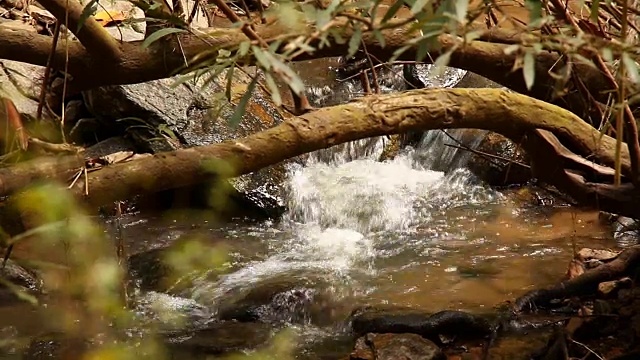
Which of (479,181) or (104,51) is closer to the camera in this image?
(104,51)

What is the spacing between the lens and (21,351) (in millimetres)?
3842

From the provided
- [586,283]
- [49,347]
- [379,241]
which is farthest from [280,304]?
[586,283]

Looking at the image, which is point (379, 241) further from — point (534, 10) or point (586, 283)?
point (534, 10)

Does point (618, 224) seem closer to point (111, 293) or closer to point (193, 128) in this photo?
point (193, 128)

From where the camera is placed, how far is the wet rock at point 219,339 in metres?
3.84

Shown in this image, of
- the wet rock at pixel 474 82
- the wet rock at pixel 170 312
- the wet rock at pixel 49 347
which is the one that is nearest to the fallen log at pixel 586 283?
the wet rock at pixel 170 312

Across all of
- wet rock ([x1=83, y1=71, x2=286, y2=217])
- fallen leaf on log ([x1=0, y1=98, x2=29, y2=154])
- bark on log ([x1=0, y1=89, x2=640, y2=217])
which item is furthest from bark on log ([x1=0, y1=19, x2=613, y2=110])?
wet rock ([x1=83, y1=71, x2=286, y2=217])

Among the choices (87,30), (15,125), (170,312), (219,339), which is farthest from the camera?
(170,312)

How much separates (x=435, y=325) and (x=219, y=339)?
3.64 ft

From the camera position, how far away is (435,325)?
3.73 metres

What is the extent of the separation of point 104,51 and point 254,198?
11.5 ft

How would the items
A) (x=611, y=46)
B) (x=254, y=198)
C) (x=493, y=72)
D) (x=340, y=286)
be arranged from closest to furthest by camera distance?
(x=611, y=46) → (x=493, y=72) → (x=340, y=286) → (x=254, y=198)

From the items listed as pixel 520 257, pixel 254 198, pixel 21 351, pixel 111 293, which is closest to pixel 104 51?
pixel 111 293

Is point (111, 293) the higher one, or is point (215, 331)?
point (111, 293)
